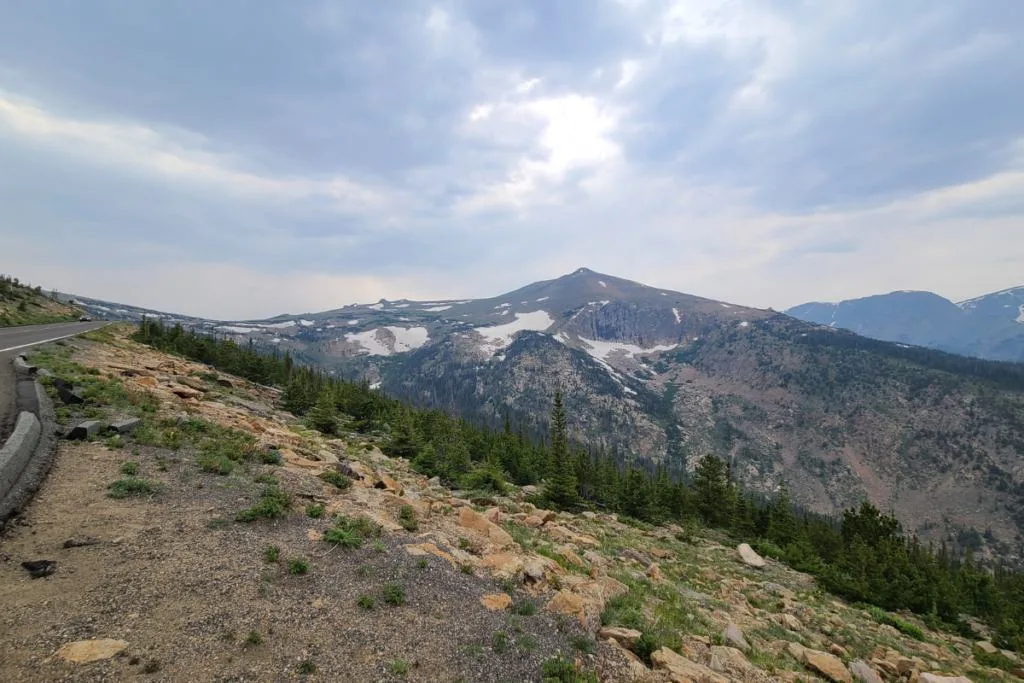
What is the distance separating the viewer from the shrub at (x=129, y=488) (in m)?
12.3

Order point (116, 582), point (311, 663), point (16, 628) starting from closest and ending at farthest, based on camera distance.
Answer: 1. point (16, 628)
2. point (311, 663)
3. point (116, 582)

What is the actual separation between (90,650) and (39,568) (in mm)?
3239

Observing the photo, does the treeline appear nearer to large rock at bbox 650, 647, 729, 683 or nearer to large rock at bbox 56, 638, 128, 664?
large rock at bbox 650, 647, 729, 683

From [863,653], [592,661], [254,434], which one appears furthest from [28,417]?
[863,653]

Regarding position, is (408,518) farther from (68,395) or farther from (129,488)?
(68,395)

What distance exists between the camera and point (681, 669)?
10.2 m

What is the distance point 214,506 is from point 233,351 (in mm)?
59035

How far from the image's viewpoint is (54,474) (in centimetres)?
1255

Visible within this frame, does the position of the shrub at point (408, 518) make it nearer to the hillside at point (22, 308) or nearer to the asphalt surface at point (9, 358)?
the asphalt surface at point (9, 358)

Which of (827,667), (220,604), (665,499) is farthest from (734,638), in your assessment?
(665,499)

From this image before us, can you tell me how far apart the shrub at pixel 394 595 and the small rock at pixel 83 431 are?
1293 centimetres

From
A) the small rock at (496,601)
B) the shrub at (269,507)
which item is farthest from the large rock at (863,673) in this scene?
the shrub at (269,507)

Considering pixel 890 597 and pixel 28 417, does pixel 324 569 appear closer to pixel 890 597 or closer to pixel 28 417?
pixel 28 417

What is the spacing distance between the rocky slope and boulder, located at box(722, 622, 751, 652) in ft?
0.27
